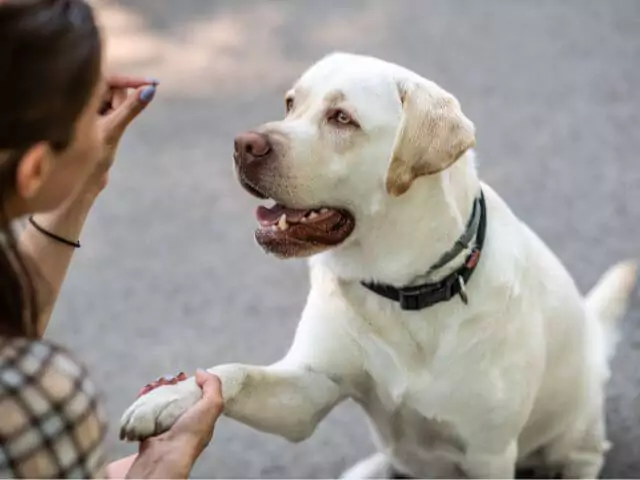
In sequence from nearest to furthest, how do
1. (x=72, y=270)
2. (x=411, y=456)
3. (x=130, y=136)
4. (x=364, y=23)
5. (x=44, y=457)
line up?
(x=44, y=457) < (x=411, y=456) < (x=72, y=270) < (x=130, y=136) < (x=364, y=23)

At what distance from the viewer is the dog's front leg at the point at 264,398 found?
143 cm

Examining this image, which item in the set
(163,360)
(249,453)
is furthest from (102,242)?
(249,453)

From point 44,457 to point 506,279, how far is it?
2.50 ft

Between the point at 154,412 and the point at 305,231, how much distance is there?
33cm

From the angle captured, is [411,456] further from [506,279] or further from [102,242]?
[102,242]

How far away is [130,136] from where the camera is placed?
318 cm

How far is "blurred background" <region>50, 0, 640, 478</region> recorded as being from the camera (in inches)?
88.4

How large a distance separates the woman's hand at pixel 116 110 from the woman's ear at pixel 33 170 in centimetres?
42

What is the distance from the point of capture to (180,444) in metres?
1.38

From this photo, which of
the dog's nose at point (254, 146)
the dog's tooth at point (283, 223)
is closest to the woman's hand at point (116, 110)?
the dog's nose at point (254, 146)

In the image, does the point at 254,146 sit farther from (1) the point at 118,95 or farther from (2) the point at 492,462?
(2) the point at 492,462

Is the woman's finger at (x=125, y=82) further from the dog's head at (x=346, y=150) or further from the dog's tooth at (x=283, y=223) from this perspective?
the dog's tooth at (x=283, y=223)

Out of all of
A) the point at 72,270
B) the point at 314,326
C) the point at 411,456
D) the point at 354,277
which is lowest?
the point at 72,270

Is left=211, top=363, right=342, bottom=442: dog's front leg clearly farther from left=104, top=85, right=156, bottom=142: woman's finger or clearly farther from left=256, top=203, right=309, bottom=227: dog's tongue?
left=104, top=85, right=156, bottom=142: woman's finger
